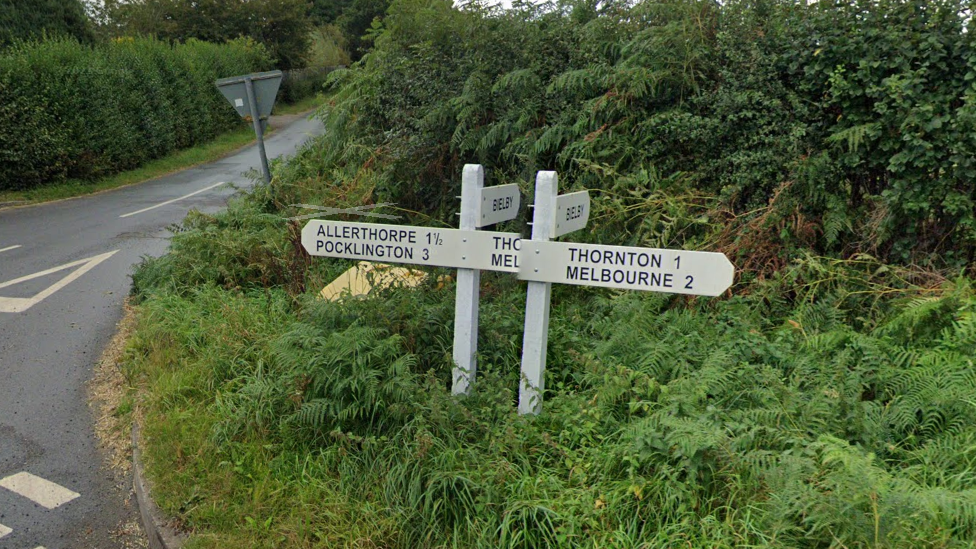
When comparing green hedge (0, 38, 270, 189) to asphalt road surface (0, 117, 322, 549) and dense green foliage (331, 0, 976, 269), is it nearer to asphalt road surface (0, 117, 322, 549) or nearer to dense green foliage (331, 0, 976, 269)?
asphalt road surface (0, 117, 322, 549)

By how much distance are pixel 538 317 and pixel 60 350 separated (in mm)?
5193

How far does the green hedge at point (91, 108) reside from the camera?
15.9 meters

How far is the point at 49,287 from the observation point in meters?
8.92

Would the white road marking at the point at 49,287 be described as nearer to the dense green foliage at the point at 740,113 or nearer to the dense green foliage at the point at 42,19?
the dense green foliage at the point at 740,113

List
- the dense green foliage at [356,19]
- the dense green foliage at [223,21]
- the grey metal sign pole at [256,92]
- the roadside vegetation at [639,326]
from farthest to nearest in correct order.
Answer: the dense green foliage at [356,19] → the dense green foliage at [223,21] → the grey metal sign pole at [256,92] → the roadside vegetation at [639,326]

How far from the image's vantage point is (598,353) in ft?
15.3

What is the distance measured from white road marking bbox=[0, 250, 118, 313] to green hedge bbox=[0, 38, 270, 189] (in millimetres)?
7466

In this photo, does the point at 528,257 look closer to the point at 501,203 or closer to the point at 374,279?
the point at 501,203

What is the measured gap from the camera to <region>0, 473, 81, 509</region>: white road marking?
451cm

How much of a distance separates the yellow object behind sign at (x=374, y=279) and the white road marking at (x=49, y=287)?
155 inches

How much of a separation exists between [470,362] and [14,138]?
51.0 feet

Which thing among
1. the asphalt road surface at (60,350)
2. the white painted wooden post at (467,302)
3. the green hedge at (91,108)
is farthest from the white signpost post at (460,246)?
the green hedge at (91,108)

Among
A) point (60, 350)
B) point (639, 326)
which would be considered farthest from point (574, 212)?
point (60, 350)

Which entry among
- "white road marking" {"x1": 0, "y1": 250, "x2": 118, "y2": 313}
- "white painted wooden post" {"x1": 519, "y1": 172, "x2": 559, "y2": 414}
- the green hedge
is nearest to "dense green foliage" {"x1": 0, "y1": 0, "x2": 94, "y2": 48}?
the green hedge
